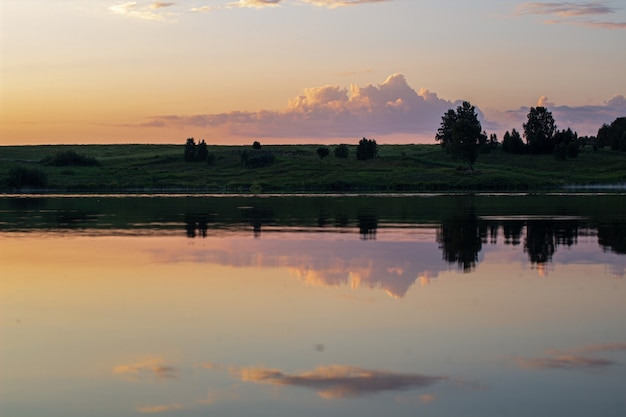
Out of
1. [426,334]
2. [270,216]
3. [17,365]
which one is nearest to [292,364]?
[426,334]

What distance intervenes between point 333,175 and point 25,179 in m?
53.8

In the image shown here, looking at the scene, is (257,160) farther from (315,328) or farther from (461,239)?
(315,328)

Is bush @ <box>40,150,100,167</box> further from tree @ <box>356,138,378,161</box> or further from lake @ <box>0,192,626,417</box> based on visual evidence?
lake @ <box>0,192,626,417</box>

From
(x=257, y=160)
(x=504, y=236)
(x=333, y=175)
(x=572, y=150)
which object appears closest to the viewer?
(x=504, y=236)

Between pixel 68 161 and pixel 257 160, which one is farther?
pixel 68 161

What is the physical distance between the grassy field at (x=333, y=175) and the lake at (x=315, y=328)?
4115 inches

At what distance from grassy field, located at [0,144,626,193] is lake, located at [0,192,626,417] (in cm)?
10452

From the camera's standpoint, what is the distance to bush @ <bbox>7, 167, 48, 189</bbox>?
5891 inches

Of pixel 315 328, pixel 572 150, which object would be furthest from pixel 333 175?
pixel 315 328

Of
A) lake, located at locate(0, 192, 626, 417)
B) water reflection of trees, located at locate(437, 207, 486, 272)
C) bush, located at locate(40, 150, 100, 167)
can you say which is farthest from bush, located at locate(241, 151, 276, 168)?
lake, located at locate(0, 192, 626, 417)

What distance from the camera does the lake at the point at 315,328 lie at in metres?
14.5

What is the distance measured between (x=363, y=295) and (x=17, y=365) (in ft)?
34.3

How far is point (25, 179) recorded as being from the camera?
150 metres

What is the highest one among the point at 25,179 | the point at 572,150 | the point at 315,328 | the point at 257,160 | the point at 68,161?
the point at 572,150
